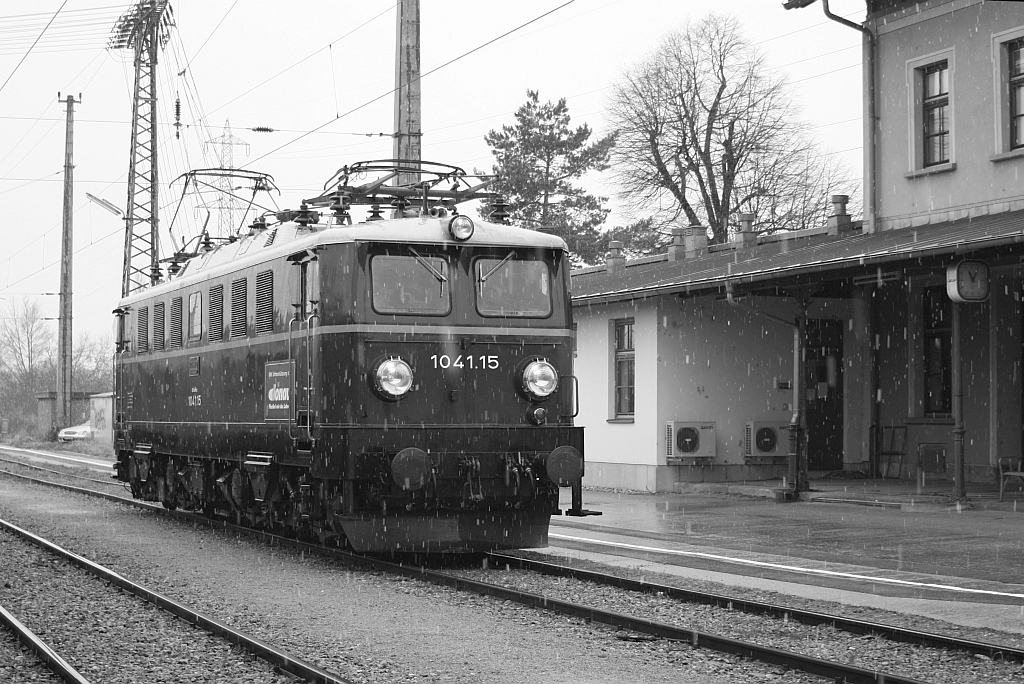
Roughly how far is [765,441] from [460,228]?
10372 mm

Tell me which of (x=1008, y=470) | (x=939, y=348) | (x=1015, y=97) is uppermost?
(x=1015, y=97)

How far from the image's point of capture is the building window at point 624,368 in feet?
70.1

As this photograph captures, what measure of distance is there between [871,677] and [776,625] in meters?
1.83

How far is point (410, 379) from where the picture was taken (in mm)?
11523

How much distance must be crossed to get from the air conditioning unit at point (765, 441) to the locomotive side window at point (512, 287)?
937cm

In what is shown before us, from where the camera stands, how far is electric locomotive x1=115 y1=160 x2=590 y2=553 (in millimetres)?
11406

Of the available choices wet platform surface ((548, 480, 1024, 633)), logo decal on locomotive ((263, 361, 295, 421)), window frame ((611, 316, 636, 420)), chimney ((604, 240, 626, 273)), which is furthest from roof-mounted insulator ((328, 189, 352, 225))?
chimney ((604, 240, 626, 273))

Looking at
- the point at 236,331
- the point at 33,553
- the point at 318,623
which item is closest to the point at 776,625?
the point at 318,623

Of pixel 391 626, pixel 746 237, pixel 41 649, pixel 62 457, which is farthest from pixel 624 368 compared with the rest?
pixel 62 457

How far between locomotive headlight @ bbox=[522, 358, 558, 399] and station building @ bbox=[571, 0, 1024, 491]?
6.17 metres

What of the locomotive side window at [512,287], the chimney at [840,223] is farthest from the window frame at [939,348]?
the locomotive side window at [512,287]

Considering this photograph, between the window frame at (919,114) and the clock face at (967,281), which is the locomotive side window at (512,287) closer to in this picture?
the clock face at (967,281)

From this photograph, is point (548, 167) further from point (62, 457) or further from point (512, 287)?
point (512, 287)

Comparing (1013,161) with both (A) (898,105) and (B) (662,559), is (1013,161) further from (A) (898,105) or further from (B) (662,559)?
(B) (662,559)
